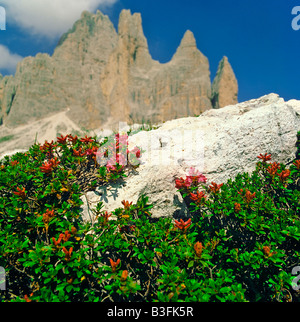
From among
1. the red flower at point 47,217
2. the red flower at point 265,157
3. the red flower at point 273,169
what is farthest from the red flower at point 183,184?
the red flower at point 47,217

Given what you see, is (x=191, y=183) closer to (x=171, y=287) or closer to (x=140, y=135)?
(x=171, y=287)

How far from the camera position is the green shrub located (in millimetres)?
2029

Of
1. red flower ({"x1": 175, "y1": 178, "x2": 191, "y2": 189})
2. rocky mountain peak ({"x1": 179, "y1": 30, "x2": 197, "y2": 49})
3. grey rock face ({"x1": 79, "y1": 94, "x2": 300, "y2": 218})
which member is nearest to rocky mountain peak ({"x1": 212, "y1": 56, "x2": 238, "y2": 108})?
rocky mountain peak ({"x1": 179, "y1": 30, "x2": 197, "y2": 49})

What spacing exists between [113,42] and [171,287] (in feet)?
218

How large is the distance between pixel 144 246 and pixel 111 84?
4875 cm

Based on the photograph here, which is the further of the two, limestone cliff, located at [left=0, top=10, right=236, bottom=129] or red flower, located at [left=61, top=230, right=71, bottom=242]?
limestone cliff, located at [left=0, top=10, right=236, bottom=129]

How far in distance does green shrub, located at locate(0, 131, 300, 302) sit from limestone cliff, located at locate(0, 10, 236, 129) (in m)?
38.2

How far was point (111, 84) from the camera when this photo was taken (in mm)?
46125

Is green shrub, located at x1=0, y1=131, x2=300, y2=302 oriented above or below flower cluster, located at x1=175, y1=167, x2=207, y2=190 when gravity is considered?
below

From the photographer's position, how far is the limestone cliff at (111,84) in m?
42.8

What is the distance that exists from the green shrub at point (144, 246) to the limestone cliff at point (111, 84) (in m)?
38.2

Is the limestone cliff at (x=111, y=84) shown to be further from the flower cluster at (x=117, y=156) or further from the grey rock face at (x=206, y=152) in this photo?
the flower cluster at (x=117, y=156)

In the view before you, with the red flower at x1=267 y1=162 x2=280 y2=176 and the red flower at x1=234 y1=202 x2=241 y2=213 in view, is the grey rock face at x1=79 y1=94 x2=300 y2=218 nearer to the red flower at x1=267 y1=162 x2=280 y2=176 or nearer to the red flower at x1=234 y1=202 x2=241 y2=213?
the red flower at x1=267 y1=162 x2=280 y2=176
